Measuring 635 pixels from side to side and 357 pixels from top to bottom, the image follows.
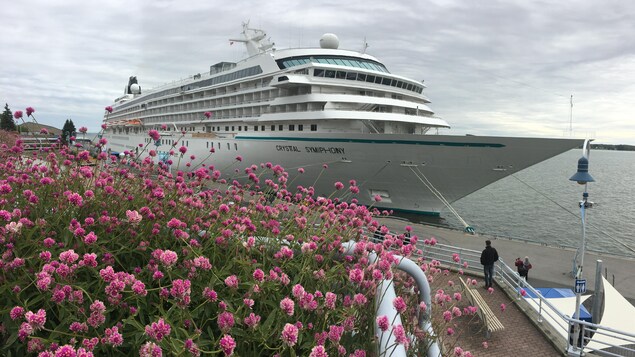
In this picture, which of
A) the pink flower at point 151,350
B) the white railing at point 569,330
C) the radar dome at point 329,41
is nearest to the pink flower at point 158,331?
the pink flower at point 151,350

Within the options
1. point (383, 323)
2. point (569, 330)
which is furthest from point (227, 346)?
point (569, 330)

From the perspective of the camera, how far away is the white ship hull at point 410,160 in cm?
1811

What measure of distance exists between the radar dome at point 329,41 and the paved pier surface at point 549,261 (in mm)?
14665

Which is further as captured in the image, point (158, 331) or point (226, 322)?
point (226, 322)

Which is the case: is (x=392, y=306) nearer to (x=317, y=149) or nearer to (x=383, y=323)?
(x=383, y=323)

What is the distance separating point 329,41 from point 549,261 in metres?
19.9

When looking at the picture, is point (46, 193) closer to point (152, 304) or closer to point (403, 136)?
point (152, 304)

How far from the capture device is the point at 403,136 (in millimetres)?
18656

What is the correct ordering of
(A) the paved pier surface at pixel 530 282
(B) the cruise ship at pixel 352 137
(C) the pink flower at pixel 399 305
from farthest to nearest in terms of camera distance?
(B) the cruise ship at pixel 352 137
(A) the paved pier surface at pixel 530 282
(C) the pink flower at pixel 399 305

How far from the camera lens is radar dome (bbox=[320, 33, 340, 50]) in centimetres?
2747

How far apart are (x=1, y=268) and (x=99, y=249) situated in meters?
0.51

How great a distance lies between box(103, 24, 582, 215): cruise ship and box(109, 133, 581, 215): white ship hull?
0.05 meters

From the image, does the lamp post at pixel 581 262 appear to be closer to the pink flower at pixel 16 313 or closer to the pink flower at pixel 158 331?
the pink flower at pixel 158 331

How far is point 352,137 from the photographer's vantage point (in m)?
19.3
